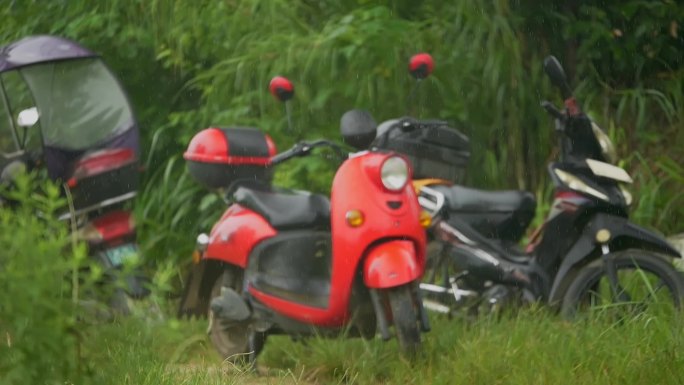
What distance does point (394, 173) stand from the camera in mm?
5969

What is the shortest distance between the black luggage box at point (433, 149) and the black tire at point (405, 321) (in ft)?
4.61

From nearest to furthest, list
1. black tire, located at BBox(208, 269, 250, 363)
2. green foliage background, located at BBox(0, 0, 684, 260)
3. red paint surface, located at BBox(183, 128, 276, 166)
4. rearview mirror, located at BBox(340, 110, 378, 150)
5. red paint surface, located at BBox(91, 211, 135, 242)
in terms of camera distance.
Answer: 1. rearview mirror, located at BBox(340, 110, 378, 150)
2. black tire, located at BBox(208, 269, 250, 363)
3. red paint surface, located at BBox(183, 128, 276, 166)
4. red paint surface, located at BBox(91, 211, 135, 242)
5. green foliage background, located at BBox(0, 0, 684, 260)

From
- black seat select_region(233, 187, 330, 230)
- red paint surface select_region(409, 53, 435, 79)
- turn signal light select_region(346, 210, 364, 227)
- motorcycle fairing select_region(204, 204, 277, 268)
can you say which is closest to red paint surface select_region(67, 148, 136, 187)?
motorcycle fairing select_region(204, 204, 277, 268)

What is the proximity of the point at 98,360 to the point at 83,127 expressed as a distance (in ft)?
12.3

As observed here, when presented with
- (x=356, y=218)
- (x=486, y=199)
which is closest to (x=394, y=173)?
Result: (x=356, y=218)

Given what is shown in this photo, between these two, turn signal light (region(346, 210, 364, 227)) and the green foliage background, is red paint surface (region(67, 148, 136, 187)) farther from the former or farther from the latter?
turn signal light (region(346, 210, 364, 227))

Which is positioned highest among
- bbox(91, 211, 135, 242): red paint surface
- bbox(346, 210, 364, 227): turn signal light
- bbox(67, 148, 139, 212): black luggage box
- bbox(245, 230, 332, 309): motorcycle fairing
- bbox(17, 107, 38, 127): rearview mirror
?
bbox(346, 210, 364, 227): turn signal light

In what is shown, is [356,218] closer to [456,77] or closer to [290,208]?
[290,208]

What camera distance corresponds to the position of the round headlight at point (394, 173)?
5.94 m

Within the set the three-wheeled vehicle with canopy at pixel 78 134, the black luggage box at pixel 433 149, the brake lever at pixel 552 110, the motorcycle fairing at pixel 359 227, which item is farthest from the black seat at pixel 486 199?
the three-wheeled vehicle with canopy at pixel 78 134

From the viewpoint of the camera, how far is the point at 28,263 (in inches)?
152

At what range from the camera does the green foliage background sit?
845 centimetres

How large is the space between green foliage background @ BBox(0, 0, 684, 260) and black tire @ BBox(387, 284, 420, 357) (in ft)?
8.60

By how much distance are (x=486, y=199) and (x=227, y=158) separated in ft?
4.56
